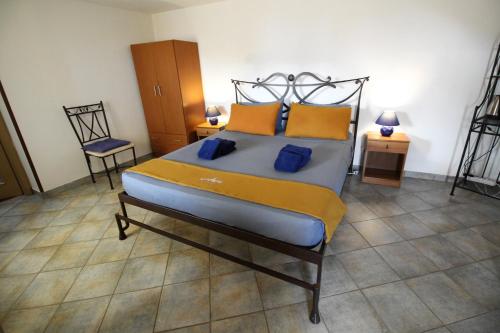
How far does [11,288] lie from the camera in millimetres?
1802

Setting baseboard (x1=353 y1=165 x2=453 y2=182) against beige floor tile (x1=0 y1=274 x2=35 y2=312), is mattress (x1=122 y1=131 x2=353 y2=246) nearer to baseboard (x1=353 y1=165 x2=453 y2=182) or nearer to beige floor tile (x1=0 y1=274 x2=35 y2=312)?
beige floor tile (x1=0 y1=274 x2=35 y2=312)

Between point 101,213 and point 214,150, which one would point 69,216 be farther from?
point 214,150

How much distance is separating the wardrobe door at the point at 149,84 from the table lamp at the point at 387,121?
10.4 feet

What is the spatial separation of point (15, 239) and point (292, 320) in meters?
2.68

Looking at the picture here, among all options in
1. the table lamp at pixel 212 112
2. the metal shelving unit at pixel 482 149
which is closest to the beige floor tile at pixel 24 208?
the table lamp at pixel 212 112

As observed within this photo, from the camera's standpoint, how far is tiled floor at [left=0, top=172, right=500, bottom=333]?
149cm

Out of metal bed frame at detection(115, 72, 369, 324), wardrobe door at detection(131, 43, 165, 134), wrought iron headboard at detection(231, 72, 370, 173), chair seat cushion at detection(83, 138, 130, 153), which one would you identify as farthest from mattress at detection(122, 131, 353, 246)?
wardrobe door at detection(131, 43, 165, 134)

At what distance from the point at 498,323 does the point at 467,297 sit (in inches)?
7.0

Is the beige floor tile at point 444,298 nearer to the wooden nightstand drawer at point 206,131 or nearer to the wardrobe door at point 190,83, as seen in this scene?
the wooden nightstand drawer at point 206,131

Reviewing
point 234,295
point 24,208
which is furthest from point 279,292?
point 24,208

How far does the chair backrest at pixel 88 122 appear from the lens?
3201mm

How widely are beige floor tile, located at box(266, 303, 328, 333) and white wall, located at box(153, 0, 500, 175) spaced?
252 centimetres

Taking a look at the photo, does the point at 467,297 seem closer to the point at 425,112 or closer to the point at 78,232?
the point at 425,112

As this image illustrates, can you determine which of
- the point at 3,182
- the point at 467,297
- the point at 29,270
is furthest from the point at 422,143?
the point at 3,182
